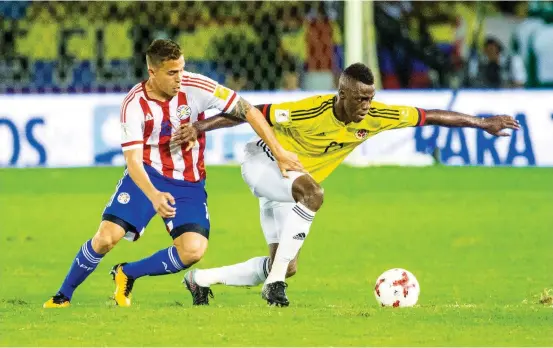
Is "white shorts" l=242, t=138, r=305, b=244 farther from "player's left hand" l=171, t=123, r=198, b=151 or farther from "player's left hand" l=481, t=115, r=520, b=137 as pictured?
"player's left hand" l=481, t=115, r=520, b=137

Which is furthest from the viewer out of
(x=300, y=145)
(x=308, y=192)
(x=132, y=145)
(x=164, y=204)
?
(x=300, y=145)

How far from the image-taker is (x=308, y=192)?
7797 millimetres

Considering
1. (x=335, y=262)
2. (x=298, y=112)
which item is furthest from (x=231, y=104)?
(x=335, y=262)

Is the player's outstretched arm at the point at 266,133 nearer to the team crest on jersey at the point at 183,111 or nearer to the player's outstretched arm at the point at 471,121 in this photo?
the team crest on jersey at the point at 183,111

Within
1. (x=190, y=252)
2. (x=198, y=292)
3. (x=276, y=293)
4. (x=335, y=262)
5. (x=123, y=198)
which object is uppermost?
(x=123, y=198)

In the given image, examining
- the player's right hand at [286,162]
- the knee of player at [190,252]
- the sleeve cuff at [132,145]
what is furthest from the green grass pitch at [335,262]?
the sleeve cuff at [132,145]

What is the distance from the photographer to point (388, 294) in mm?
7980

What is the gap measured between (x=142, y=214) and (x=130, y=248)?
3.80m

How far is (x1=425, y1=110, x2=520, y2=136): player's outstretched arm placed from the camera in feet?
26.9

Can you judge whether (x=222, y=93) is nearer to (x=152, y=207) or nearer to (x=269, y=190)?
(x=269, y=190)

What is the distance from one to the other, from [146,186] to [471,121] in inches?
82.6

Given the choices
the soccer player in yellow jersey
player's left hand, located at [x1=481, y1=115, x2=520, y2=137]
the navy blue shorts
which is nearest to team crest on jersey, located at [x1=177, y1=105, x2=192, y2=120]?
the soccer player in yellow jersey

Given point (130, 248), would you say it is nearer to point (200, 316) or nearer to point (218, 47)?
point (200, 316)

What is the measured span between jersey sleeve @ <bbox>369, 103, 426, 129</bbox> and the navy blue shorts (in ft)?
3.90
